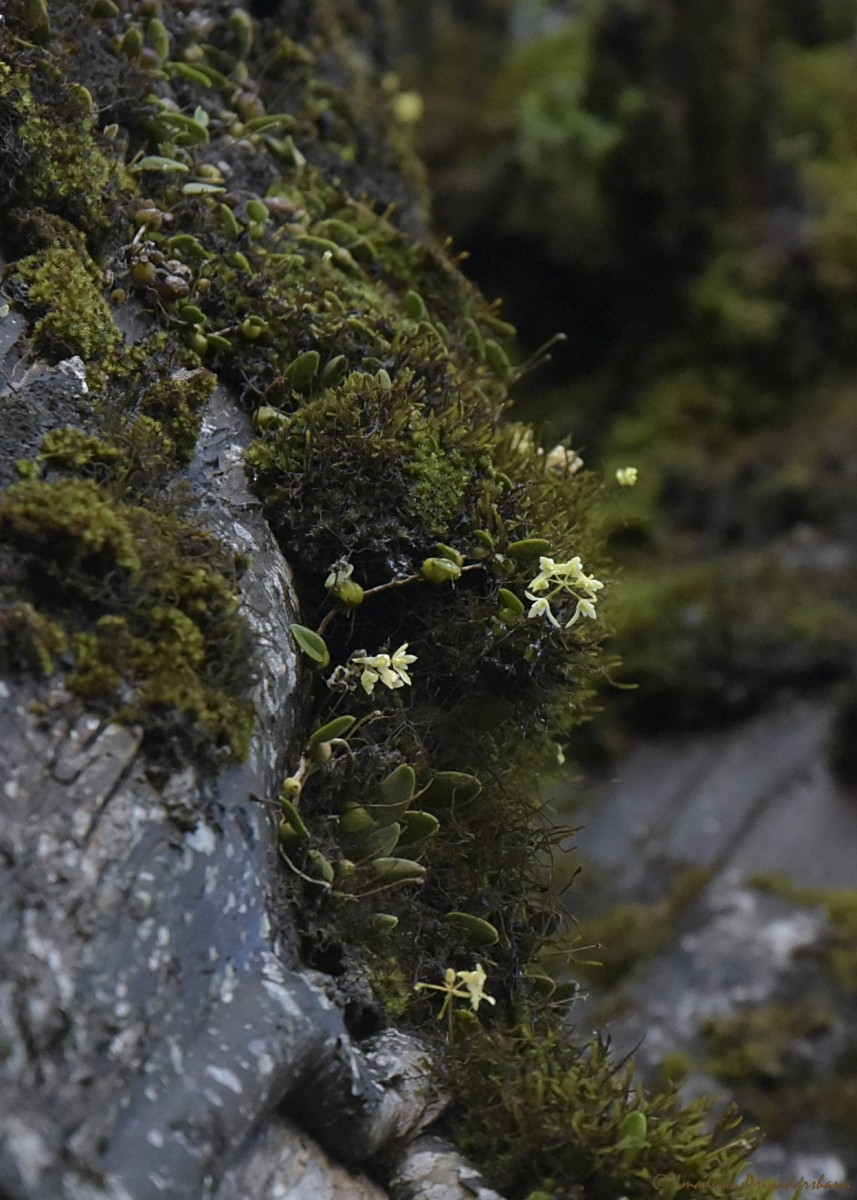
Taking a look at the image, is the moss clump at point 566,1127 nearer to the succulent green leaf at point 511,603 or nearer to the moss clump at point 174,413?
the succulent green leaf at point 511,603

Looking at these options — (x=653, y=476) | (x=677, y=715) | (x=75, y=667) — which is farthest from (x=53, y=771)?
(x=653, y=476)

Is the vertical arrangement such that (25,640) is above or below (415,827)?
above

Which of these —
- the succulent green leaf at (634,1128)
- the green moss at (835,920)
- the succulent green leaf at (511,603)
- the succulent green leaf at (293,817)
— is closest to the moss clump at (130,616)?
the succulent green leaf at (293,817)

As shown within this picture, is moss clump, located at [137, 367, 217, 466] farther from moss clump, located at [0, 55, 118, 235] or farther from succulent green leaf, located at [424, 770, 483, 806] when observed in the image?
succulent green leaf, located at [424, 770, 483, 806]

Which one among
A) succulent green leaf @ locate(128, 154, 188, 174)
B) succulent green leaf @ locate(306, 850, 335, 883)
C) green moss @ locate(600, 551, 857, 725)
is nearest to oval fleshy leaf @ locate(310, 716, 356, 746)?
succulent green leaf @ locate(306, 850, 335, 883)

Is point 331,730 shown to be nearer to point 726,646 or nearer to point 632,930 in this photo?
point 632,930

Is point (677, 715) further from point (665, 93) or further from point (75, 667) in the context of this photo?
point (75, 667)

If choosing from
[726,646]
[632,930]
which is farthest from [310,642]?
[726,646]
